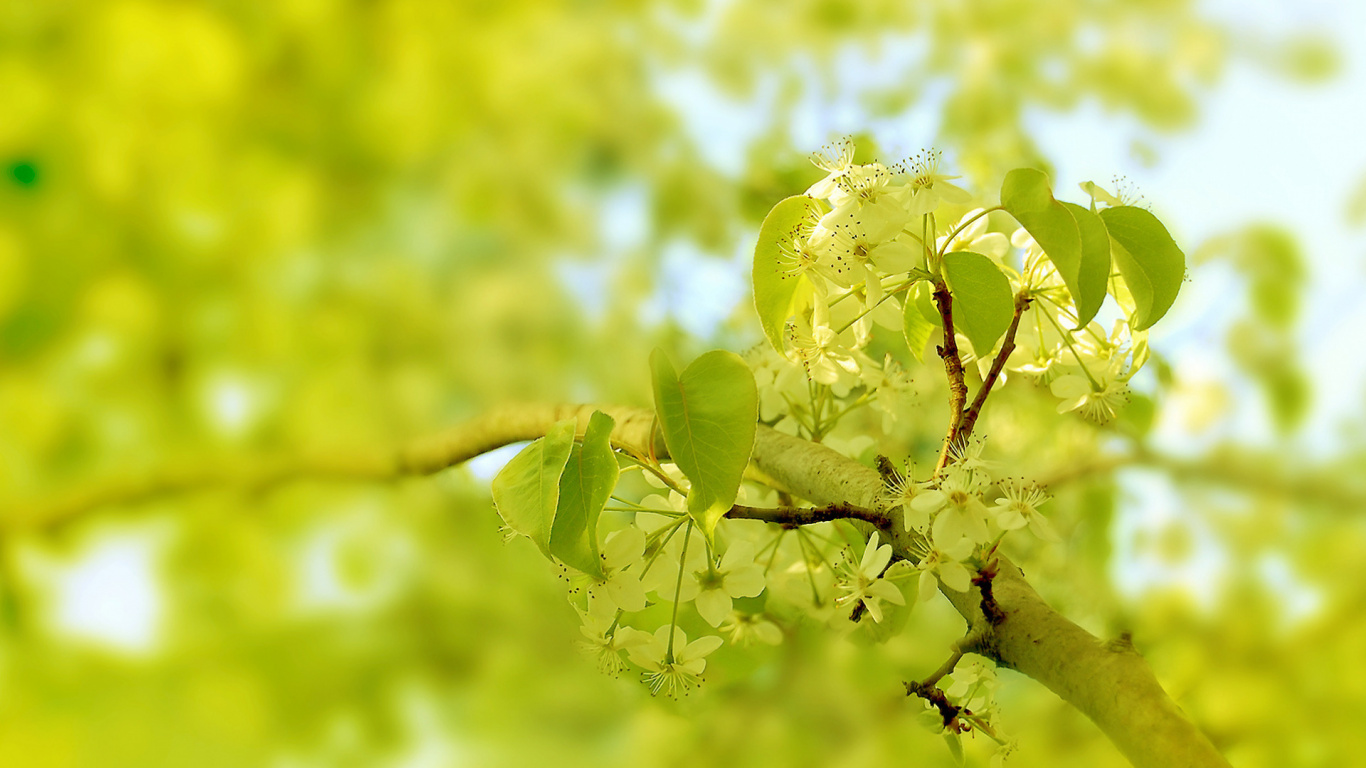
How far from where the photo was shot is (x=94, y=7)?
3.68ft

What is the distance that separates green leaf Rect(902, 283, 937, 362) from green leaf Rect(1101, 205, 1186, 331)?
0.05 meters

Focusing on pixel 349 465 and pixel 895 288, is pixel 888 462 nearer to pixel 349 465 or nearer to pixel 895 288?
pixel 895 288

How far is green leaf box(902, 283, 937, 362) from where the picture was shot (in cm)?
26

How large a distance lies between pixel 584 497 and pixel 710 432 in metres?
0.03

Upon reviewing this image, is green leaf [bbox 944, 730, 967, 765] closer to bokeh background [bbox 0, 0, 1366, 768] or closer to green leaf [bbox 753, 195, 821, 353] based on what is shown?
green leaf [bbox 753, 195, 821, 353]

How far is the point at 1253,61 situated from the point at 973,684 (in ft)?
2.98

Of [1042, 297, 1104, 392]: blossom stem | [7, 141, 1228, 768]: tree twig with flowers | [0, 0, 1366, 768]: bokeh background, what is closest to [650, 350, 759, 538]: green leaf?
[7, 141, 1228, 768]: tree twig with flowers

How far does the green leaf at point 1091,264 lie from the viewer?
0.21 metres

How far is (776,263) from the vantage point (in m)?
0.23

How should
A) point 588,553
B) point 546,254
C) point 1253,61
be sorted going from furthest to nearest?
point 546,254 → point 1253,61 → point 588,553

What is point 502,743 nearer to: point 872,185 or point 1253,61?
point 872,185

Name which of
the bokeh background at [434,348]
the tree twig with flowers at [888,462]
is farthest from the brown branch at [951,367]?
the bokeh background at [434,348]

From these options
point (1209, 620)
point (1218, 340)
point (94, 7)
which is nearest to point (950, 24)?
point (1218, 340)

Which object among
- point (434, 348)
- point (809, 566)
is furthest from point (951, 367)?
point (434, 348)
